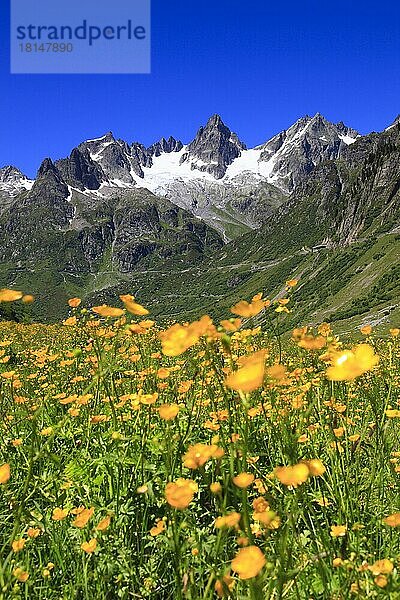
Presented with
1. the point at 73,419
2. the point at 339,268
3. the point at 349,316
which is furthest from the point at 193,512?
the point at 339,268

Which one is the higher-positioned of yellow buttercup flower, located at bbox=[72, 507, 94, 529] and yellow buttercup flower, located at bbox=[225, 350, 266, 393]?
yellow buttercup flower, located at bbox=[225, 350, 266, 393]

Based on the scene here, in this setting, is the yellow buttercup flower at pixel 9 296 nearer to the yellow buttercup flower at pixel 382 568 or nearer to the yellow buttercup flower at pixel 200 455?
the yellow buttercup flower at pixel 200 455

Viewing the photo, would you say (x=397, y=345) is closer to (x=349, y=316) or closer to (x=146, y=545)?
(x=146, y=545)

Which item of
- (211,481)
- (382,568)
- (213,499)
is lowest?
(213,499)

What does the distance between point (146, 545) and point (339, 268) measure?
135 meters

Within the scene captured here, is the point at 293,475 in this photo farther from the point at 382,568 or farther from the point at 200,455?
the point at 382,568

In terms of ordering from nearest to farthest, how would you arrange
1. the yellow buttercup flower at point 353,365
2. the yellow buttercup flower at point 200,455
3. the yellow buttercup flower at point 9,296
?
the yellow buttercup flower at point 353,365 → the yellow buttercup flower at point 200,455 → the yellow buttercup flower at point 9,296

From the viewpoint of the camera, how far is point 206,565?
229 centimetres

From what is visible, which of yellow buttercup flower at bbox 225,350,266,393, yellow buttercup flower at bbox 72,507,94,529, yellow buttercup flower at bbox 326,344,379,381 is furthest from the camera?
yellow buttercup flower at bbox 72,507,94,529

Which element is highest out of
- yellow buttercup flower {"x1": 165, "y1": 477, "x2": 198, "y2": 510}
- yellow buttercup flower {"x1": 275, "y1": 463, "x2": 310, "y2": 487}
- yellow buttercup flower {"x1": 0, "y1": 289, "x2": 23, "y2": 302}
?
yellow buttercup flower {"x1": 0, "y1": 289, "x2": 23, "y2": 302}

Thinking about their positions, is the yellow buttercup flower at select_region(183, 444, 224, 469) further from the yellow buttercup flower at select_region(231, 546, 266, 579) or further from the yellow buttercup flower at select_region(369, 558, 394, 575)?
the yellow buttercup flower at select_region(369, 558, 394, 575)

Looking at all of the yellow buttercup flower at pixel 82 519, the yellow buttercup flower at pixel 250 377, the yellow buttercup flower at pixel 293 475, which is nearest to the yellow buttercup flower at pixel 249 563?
the yellow buttercup flower at pixel 293 475

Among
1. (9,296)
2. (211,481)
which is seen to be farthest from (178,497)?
(211,481)

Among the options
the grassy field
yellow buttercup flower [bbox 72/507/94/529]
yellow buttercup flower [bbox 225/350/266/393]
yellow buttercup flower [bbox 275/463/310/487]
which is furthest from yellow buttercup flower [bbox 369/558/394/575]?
yellow buttercup flower [bbox 72/507/94/529]
